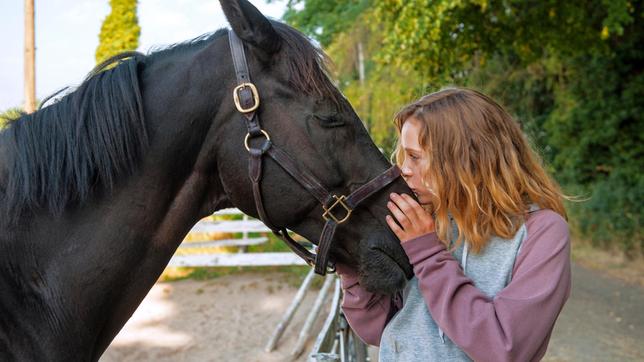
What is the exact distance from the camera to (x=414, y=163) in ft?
5.64

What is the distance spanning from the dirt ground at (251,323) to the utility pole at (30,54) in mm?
3628

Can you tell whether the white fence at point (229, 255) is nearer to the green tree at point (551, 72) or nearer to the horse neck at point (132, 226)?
the green tree at point (551, 72)

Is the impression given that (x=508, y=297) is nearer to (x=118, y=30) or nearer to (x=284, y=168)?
(x=284, y=168)

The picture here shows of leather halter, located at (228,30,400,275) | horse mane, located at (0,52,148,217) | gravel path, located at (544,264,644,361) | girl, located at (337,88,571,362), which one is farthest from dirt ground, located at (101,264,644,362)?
horse mane, located at (0,52,148,217)

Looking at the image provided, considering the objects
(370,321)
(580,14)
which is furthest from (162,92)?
(580,14)

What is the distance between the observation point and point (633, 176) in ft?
32.8

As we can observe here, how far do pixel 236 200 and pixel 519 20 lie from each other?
7.80 m

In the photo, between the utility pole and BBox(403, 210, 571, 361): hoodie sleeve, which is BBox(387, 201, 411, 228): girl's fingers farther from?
the utility pole

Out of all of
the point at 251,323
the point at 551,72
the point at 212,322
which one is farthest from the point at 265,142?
the point at 551,72

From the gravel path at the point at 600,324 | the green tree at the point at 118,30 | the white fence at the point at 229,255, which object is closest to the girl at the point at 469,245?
the gravel path at the point at 600,324

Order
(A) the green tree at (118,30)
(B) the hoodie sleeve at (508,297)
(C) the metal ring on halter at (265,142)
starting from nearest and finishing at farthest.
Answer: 1. (B) the hoodie sleeve at (508,297)
2. (C) the metal ring on halter at (265,142)
3. (A) the green tree at (118,30)

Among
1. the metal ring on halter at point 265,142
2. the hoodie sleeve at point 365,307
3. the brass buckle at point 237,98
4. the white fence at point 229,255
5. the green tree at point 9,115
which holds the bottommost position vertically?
the white fence at point 229,255

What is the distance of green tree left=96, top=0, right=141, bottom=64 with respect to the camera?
10.4 meters

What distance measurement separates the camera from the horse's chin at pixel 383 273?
1606 millimetres
